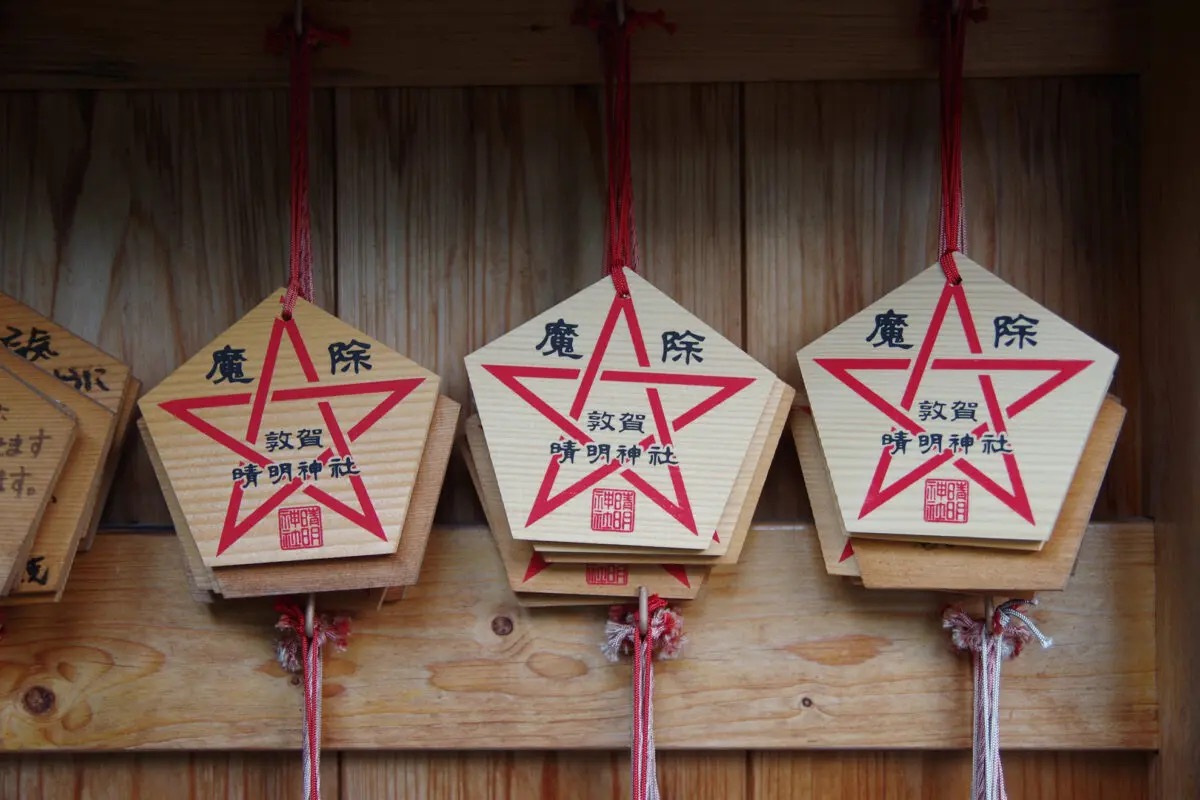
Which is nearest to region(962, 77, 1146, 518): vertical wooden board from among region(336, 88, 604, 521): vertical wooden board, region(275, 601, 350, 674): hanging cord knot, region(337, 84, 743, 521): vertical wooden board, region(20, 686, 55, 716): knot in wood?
region(337, 84, 743, 521): vertical wooden board

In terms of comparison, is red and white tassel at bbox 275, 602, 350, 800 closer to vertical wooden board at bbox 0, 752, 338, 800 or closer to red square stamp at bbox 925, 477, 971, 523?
vertical wooden board at bbox 0, 752, 338, 800

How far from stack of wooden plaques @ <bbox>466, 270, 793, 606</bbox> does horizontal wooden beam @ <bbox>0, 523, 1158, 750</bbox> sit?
0.21 feet

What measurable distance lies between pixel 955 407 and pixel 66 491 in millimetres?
667

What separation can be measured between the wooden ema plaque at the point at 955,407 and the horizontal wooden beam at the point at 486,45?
20 centimetres

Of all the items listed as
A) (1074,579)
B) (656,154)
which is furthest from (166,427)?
(1074,579)

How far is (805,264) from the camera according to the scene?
87 cm

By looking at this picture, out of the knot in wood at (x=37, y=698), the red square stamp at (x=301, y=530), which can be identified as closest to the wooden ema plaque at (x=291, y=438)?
the red square stamp at (x=301, y=530)

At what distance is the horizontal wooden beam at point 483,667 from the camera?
2.75ft

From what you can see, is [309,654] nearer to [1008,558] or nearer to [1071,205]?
[1008,558]

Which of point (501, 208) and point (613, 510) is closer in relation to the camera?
point (613, 510)

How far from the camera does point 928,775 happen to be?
0.86 metres

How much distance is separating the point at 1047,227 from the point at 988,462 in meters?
0.24

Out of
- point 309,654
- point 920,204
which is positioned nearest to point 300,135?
point 309,654

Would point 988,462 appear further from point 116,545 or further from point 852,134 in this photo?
point 116,545
